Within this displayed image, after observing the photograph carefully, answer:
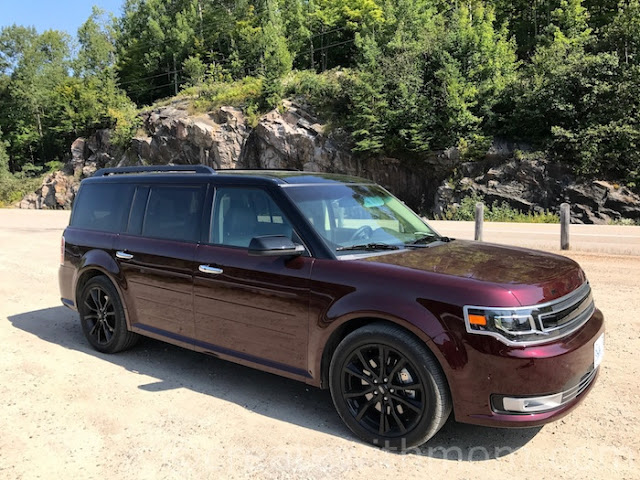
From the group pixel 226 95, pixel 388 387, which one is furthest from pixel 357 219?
pixel 226 95

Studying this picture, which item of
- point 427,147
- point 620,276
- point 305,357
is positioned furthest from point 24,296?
point 427,147

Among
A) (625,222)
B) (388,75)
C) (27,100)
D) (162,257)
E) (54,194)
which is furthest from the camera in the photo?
(27,100)

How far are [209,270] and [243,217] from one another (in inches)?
20.1

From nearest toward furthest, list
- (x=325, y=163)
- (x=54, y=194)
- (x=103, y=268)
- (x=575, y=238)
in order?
(x=103, y=268), (x=575, y=238), (x=325, y=163), (x=54, y=194)

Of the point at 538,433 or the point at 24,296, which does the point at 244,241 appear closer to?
the point at 538,433

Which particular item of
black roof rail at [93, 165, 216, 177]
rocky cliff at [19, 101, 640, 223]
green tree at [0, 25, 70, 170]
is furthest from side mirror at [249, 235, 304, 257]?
green tree at [0, 25, 70, 170]

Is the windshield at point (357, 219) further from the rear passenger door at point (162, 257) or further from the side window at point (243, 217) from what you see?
the rear passenger door at point (162, 257)

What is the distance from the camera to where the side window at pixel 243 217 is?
12.5 ft

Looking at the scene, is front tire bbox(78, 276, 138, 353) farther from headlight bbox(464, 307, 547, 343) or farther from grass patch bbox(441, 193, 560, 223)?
grass patch bbox(441, 193, 560, 223)

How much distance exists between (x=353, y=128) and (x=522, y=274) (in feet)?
87.4

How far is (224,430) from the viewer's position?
11.2 ft

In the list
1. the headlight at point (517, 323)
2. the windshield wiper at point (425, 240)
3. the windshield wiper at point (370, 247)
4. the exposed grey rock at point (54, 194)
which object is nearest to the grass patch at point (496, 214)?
the windshield wiper at point (425, 240)

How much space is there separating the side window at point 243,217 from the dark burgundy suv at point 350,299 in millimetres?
12

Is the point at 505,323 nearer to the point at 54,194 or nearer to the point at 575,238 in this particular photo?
the point at 575,238
